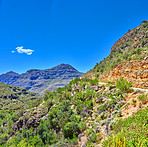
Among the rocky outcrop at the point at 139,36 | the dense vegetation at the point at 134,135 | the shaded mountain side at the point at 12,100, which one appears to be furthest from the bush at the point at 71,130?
the shaded mountain side at the point at 12,100

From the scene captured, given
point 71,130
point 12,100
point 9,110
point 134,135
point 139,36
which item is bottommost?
point 9,110

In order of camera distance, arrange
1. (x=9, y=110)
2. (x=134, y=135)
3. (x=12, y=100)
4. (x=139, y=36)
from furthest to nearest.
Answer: (x=12, y=100), (x=9, y=110), (x=139, y=36), (x=134, y=135)

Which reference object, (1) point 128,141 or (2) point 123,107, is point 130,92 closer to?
(2) point 123,107

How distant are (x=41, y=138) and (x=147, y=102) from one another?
50.5 ft

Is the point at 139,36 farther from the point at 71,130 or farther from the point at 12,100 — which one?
the point at 12,100

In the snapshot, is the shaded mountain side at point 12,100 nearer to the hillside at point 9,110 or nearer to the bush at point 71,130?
the hillside at point 9,110

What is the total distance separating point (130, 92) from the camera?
33.8 feet

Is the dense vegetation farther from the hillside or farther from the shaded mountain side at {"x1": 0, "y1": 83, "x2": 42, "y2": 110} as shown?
the shaded mountain side at {"x1": 0, "y1": 83, "x2": 42, "y2": 110}

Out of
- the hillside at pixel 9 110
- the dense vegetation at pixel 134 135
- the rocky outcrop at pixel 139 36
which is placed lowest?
the hillside at pixel 9 110

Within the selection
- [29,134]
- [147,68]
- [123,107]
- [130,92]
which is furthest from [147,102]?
[29,134]

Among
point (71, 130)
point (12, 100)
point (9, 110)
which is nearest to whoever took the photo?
point (71, 130)

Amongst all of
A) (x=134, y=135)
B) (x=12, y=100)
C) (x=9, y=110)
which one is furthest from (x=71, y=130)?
(x=12, y=100)

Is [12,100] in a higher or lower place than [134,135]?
lower

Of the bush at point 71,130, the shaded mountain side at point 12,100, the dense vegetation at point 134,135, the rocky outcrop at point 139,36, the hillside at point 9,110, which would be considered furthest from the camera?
the shaded mountain side at point 12,100
